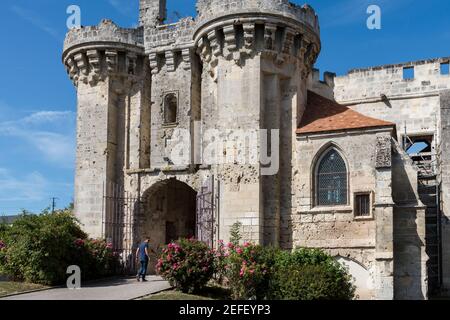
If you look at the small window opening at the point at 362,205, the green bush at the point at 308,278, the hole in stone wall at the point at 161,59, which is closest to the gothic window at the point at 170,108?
the hole in stone wall at the point at 161,59

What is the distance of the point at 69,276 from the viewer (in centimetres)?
2081

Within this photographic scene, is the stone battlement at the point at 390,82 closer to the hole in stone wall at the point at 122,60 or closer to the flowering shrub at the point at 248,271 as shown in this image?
the hole in stone wall at the point at 122,60

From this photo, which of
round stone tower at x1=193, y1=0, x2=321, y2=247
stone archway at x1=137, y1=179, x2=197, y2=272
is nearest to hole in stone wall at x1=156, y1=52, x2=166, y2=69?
round stone tower at x1=193, y1=0, x2=321, y2=247

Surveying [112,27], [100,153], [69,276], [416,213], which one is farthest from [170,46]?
[416,213]

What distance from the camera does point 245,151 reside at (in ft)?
69.3

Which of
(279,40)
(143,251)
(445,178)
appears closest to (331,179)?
(279,40)

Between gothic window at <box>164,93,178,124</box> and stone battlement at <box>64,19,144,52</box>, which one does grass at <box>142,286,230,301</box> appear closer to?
gothic window at <box>164,93,178,124</box>

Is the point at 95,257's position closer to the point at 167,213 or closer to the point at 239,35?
the point at 167,213

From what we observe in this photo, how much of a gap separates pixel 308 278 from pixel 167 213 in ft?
32.0

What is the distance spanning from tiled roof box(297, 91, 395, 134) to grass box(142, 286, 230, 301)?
19.9 feet

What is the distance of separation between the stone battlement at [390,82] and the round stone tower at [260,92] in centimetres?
946

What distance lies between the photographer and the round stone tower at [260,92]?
21.0 m

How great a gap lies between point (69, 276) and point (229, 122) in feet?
24.1

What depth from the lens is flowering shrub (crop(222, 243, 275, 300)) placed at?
58.1ft
